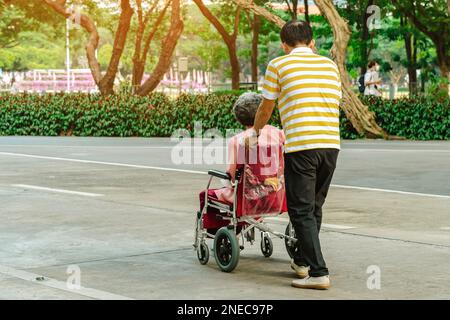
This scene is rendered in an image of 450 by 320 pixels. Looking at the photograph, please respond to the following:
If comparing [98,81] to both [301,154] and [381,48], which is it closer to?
[301,154]

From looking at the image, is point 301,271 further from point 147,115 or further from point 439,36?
point 439,36

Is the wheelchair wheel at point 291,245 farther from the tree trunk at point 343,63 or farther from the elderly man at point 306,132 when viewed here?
the tree trunk at point 343,63

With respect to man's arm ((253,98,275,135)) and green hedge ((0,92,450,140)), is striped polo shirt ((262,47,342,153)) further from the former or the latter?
green hedge ((0,92,450,140))

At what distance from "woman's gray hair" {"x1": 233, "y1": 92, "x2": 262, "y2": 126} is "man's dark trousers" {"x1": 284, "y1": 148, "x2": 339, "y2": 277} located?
29.4 inches

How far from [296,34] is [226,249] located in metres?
1.66

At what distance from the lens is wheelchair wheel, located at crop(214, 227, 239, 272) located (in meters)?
7.47

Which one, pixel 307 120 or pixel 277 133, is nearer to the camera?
pixel 307 120

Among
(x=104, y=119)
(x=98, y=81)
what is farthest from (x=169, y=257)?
(x=98, y=81)

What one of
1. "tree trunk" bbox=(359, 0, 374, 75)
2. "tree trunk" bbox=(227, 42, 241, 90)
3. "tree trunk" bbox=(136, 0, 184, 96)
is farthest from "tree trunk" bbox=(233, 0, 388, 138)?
"tree trunk" bbox=(227, 42, 241, 90)

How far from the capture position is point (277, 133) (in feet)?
25.2

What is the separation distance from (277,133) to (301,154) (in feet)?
2.58

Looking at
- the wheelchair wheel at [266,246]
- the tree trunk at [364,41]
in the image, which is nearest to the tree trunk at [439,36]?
the tree trunk at [364,41]

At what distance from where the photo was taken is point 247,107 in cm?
761

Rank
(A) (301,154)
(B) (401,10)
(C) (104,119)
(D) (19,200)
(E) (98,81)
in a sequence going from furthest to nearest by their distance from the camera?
1. (B) (401,10)
2. (E) (98,81)
3. (C) (104,119)
4. (D) (19,200)
5. (A) (301,154)
